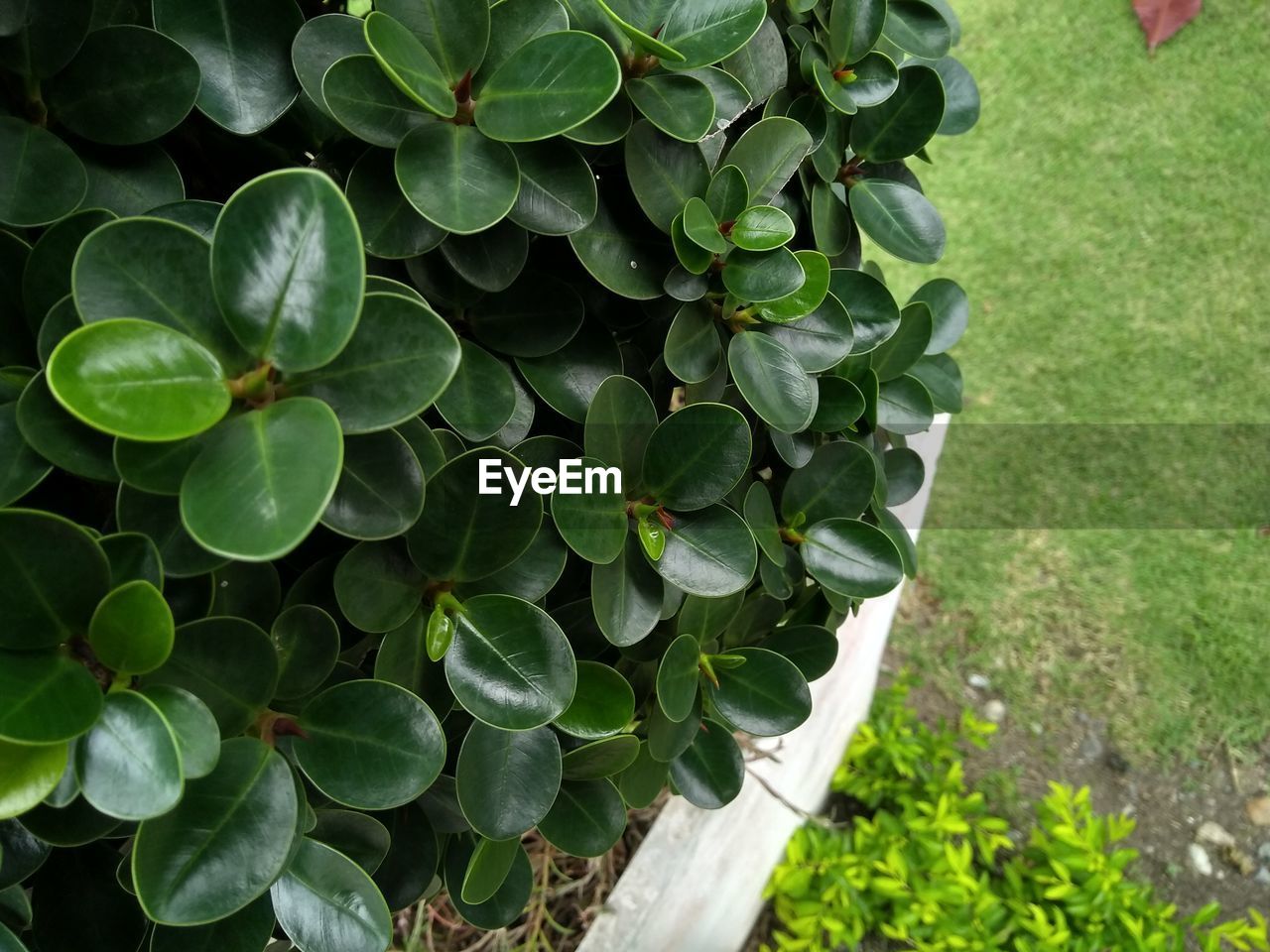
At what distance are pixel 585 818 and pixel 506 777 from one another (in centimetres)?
10

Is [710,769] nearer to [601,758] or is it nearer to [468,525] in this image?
[601,758]

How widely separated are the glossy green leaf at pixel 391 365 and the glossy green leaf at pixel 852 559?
0.34 m

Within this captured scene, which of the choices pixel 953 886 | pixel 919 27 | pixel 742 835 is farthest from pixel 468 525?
pixel 953 886

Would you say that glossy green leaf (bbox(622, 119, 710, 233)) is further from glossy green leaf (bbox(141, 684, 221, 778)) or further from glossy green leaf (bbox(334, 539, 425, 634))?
glossy green leaf (bbox(141, 684, 221, 778))

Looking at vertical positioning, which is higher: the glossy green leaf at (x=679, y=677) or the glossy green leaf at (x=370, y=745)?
the glossy green leaf at (x=370, y=745)

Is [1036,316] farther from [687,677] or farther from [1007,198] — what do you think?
[687,677]

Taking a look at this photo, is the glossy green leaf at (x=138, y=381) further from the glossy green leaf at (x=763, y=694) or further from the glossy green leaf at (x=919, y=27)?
the glossy green leaf at (x=919, y=27)

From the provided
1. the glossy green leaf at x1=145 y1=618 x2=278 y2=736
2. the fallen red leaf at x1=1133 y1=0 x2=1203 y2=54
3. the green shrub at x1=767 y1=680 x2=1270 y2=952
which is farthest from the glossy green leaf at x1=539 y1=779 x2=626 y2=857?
the fallen red leaf at x1=1133 y1=0 x2=1203 y2=54

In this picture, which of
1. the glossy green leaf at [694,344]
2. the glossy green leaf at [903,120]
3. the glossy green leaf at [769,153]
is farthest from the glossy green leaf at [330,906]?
the glossy green leaf at [903,120]

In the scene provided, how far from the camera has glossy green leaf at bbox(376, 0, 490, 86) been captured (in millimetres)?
458

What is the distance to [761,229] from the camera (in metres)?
0.53

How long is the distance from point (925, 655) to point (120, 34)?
1837 mm

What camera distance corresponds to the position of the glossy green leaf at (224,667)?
401mm

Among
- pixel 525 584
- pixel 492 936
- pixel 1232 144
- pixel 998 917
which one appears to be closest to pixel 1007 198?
pixel 1232 144
